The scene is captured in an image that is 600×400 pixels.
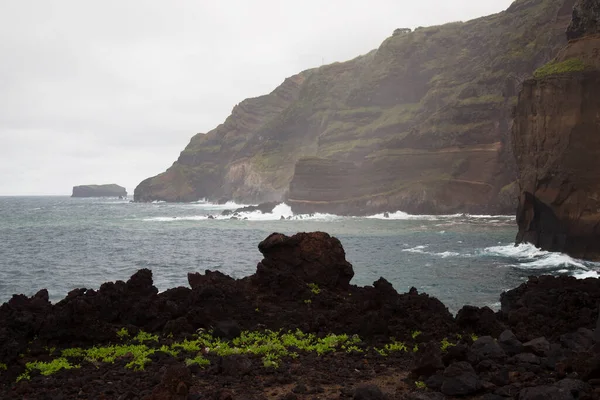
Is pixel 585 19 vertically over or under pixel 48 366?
over

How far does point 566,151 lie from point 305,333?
40.1 m

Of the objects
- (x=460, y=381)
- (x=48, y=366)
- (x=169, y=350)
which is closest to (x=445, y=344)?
(x=460, y=381)

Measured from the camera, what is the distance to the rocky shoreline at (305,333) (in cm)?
1080

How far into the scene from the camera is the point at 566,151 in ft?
158

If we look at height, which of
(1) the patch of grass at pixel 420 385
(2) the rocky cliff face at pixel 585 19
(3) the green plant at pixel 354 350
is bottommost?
(3) the green plant at pixel 354 350

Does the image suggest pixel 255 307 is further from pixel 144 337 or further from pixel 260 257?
pixel 260 257

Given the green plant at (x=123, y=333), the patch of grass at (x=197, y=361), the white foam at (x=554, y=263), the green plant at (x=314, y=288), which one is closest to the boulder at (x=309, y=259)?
the green plant at (x=314, y=288)

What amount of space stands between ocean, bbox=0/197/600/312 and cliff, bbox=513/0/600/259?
89.2 inches

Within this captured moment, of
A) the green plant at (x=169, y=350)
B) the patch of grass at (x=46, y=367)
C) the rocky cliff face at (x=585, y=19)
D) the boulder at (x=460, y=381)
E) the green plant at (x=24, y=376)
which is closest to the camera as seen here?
the boulder at (x=460, y=381)

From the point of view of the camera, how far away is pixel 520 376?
35.8ft

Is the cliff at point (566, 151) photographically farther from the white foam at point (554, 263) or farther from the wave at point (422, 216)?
the wave at point (422, 216)

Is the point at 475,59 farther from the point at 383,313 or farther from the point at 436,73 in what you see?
the point at 383,313

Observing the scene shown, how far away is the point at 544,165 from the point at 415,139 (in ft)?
259

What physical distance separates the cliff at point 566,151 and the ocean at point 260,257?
89.2 inches
